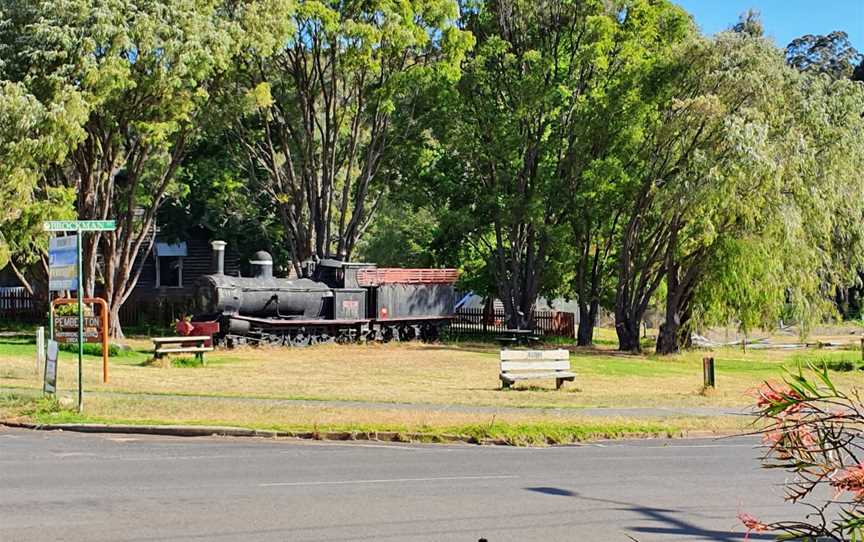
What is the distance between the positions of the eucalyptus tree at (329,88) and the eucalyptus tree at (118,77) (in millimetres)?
2910

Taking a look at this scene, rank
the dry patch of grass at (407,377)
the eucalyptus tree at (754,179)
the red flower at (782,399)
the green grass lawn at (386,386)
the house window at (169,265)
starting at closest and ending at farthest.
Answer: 1. the red flower at (782,399)
2. the green grass lawn at (386,386)
3. the dry patch of grass at (407,377)
4. the eucalyptus tree at (754,179)
5. the house window at (169,265)

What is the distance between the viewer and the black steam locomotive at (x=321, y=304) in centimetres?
3909

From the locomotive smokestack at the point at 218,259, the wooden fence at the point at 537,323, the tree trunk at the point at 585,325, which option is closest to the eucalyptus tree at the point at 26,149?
the locomotive smokestack at the point at 218,259

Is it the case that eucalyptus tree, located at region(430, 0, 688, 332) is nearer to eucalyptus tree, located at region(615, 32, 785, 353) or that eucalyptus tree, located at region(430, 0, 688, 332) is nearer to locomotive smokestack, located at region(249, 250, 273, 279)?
eucalyptus tree, located at region(615, 32, 785, 353)

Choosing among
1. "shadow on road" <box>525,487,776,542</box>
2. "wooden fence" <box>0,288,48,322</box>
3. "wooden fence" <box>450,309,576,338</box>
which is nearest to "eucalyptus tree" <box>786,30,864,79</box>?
"wooden fence" <box>450,309,576,338</box>

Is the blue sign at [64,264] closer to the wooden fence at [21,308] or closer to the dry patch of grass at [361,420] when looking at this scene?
the dry patch of grass at [361,420]

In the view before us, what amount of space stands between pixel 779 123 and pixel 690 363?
9782 mm

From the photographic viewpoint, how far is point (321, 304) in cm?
4306

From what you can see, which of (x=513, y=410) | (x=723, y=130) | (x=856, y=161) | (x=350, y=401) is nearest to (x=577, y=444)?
(x=513, y=410)

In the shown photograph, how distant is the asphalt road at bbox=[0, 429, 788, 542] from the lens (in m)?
9.91

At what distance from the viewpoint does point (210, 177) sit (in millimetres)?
50812

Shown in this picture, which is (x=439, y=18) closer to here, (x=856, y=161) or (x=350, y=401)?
(x=856, y=161)

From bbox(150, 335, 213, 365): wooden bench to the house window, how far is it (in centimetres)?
2702

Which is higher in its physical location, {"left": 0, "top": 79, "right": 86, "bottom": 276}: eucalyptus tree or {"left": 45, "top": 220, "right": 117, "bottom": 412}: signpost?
{"left": 0, "top": 79, "right": 86, "bottom": 276}: eucalyptus tree
